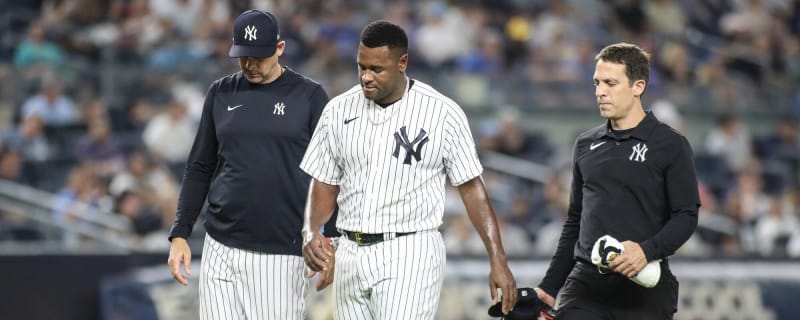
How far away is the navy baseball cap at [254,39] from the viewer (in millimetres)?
5809

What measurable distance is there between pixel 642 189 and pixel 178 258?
220 cm

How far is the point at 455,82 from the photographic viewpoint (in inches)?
600

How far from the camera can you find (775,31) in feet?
57.6

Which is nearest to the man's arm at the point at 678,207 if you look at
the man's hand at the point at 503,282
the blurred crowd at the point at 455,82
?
the man's hand at the point at 503,282

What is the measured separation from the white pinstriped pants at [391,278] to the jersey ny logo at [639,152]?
928 mm

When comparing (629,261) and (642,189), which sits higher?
(642,189)

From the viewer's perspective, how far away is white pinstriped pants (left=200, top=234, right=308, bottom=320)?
5.93m

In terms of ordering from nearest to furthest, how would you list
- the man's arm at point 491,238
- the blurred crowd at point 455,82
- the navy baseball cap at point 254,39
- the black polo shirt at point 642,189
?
the black polo shirt at point 642,189, the man's arm at point 491,238, the navy baseball cap at point 254,39, the blurred crowd at point 455,82

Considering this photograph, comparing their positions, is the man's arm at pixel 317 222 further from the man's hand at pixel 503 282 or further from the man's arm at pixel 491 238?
the man's hand at pixel 503 282

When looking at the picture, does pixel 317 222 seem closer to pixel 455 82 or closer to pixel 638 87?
pixel 638 87

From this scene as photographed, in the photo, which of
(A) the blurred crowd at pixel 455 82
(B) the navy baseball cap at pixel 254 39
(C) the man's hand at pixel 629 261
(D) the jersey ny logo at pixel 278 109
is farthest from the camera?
(A) the blurred crowd at pixel 455 82

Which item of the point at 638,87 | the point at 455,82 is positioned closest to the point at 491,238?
the point at 638,87

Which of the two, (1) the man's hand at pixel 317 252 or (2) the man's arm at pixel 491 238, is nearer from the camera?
(2) the man's arm at pixel 491 238

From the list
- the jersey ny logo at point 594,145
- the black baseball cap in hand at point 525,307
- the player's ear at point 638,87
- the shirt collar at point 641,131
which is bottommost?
the black baseball cap in hand at point 525,307
